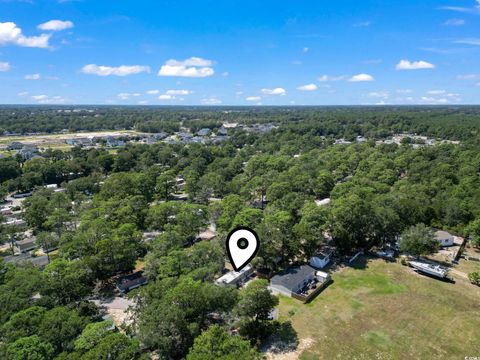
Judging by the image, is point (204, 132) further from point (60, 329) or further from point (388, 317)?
point (60, 329)

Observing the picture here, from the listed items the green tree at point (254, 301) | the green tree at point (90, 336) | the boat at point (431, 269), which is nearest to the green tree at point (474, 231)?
the boat at point (431, 269)

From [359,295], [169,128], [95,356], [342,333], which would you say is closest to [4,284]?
[95,356]

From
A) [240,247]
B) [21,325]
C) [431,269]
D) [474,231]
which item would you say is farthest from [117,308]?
[474,231]

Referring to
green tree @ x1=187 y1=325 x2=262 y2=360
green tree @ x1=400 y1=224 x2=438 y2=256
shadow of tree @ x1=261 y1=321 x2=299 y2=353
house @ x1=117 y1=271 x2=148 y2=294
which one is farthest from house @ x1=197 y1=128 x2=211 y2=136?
green tree @ x1=187 y1=325 x2=262 y2=360

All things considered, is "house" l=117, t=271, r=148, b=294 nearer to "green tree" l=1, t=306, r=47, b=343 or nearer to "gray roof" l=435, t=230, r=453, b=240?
"green tree" l=1, t=306, r=47, b=343

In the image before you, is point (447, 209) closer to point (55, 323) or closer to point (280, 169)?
point (280, 169)

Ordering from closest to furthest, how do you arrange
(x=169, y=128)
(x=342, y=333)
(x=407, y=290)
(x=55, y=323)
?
1. (x=55, y=323)
2. (x=342, y=333)
3. (x=407, y=290)
4. (x=169, y=128)
